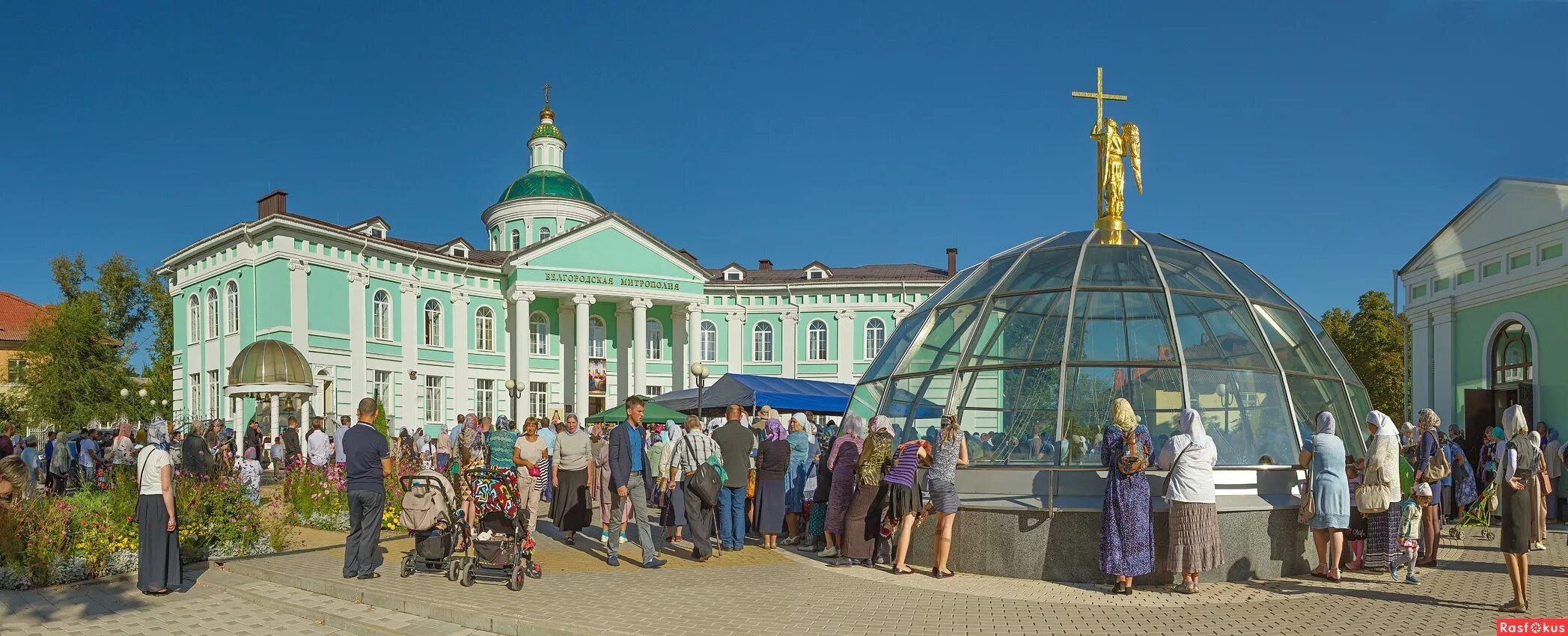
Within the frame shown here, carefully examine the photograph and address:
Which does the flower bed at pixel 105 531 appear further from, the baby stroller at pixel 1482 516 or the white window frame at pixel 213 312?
the white window frame at pixel 213 312

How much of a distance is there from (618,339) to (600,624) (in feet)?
130

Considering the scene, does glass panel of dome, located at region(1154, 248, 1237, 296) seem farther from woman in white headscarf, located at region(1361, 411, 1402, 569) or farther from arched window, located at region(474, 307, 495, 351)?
arched window, located at region(474, 307, 495, 351)

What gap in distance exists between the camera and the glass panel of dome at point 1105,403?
10414 mm

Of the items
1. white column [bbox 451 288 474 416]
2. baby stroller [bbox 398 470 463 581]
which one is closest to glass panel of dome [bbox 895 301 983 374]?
baby stroller [bbox 398 470 463 581]

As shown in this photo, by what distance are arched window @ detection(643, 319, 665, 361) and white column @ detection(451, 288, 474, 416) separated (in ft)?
28.4

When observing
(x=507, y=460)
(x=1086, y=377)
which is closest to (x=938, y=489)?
(x=1086, y=377)

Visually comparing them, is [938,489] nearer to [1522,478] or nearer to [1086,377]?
[1086,377]

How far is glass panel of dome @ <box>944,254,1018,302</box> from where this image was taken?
41.1ft

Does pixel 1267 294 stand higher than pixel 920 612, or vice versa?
pixel 1267 294

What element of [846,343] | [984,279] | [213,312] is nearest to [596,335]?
[846,343]

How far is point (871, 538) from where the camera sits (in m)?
Result: 10.5

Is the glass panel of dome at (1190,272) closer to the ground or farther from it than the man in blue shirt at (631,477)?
farther from it

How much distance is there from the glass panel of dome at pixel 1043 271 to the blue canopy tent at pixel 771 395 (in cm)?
914

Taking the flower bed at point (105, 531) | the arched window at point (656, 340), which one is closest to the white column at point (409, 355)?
the arched window at point (656, 340)
